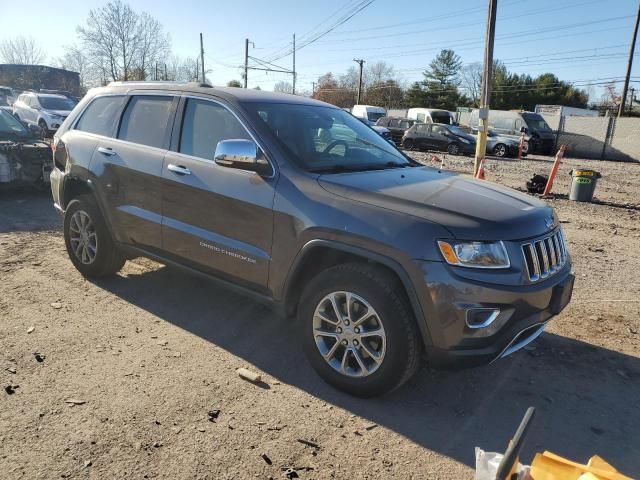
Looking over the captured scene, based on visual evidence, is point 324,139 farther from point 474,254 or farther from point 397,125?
point 397,125

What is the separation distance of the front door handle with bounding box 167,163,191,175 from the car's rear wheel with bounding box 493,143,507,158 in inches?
899

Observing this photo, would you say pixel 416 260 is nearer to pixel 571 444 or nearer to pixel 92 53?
pixel 571 444

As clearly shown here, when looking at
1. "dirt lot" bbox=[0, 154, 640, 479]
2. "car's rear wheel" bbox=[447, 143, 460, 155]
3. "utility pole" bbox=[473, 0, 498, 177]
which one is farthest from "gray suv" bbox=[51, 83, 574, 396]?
"car's rear wheel" bbox=[447, 143, 460, 155]

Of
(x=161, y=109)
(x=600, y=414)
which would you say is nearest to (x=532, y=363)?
(x=600, y=414)

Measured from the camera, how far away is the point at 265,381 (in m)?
3.46

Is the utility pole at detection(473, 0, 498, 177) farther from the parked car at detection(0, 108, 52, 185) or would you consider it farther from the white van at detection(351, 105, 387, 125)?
the white van at detection(351, 105, 387, 125)

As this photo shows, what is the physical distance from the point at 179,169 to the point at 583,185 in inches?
390

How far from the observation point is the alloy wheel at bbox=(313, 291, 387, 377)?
123 inches

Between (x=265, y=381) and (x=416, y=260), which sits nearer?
(x=416, y=260)

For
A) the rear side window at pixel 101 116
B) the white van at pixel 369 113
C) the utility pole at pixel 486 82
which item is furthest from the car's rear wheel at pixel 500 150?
the rear side window at pixel 101 116

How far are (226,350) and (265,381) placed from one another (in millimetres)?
529

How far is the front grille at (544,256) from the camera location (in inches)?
119

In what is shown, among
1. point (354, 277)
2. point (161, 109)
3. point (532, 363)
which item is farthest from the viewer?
point (161, 109)

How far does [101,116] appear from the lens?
16.1 feet
